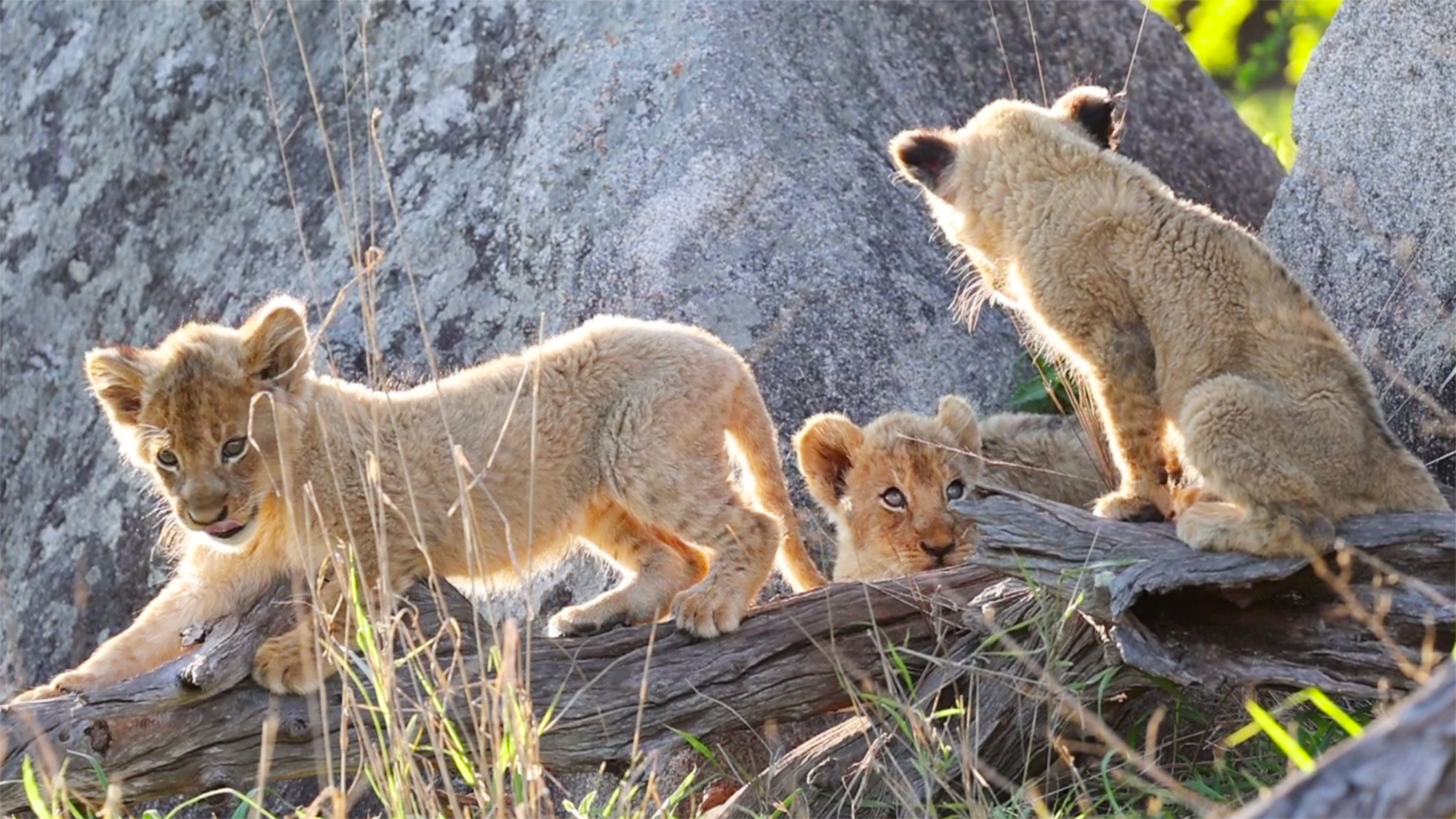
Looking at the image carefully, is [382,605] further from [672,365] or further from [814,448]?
[814,448]

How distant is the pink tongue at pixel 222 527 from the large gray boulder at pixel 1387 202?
3.55 m

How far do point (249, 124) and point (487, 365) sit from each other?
231 cm

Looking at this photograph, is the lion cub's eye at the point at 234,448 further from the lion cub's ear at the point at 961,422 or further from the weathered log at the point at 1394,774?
the weathered log at the point at 1394,774

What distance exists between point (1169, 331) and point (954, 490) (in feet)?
3.74

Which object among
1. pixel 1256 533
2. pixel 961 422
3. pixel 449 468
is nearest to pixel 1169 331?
Answer: pixel 1256 533

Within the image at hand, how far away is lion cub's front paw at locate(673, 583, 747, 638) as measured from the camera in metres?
4.99

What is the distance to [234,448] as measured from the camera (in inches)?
198

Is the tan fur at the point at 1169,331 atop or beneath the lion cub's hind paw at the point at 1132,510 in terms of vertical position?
atop

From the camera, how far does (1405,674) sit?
4246mm

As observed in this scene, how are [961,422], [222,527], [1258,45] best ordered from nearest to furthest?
[222,527], [961,422], [1258,45]

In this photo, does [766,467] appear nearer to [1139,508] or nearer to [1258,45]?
[1139,508]

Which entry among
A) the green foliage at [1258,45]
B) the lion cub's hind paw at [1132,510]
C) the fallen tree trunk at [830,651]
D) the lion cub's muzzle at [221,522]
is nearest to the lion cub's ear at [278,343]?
the lion cub's muzzle at [221,522]

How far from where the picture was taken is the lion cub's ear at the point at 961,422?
5781 mm

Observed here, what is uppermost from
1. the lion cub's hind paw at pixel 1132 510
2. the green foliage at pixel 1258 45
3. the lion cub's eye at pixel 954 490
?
the lion cub's hind paw at pixel 1132 510
